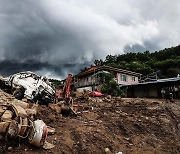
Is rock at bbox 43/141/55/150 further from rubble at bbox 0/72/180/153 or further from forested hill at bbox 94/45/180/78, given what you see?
forested hill at bbox 94/45/180/78

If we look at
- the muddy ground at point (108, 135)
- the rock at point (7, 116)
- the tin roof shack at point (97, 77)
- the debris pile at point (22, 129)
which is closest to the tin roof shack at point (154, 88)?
the tin roof shack at point (97, 77)

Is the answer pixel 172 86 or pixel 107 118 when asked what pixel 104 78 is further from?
pixel 107 118

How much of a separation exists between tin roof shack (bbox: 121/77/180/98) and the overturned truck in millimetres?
14914

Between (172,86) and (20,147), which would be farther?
(172,86)

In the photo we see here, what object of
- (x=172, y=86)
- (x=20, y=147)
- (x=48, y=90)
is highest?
(x=172, y=86)

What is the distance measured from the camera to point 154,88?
79.7 ft

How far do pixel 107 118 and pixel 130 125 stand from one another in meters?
1.05

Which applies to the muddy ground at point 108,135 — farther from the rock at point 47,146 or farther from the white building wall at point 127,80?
the white building wall at point 127,80

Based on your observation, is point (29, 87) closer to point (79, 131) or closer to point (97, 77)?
point (79, 131)

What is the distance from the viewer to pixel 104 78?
25500 millimetres

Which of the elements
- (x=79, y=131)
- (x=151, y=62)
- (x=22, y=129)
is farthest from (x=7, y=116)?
(x=151, y=62)

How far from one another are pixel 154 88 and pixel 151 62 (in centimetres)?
2136

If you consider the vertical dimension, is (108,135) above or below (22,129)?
below

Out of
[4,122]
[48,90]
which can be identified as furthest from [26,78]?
[4,122]
